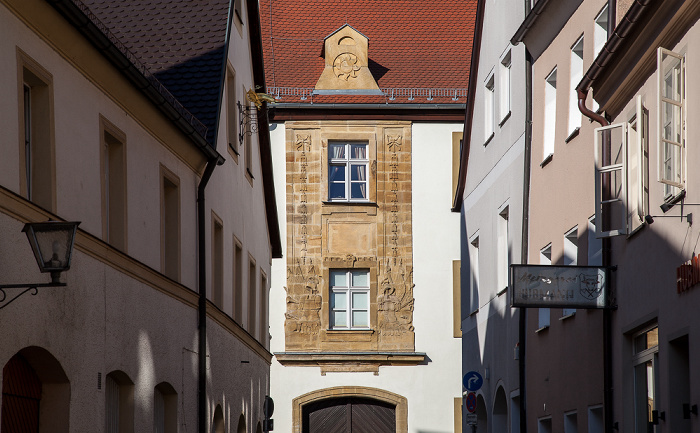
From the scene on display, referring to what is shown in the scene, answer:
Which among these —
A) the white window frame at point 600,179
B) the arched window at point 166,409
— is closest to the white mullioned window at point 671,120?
the white window frame at point 600,179

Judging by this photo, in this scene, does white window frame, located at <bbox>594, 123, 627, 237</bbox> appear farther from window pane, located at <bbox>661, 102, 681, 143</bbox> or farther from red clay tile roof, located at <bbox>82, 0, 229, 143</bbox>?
red clay tile roof, located at <bbox>82, 0, 229, 143</bbox>

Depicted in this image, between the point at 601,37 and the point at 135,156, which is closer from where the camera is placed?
the point at 135,156

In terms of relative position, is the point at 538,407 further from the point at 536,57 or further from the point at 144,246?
the point at 144,246

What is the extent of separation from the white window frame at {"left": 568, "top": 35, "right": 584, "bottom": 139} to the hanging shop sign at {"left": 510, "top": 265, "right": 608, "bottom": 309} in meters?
2.99

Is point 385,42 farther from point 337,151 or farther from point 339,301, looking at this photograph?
point 339,301

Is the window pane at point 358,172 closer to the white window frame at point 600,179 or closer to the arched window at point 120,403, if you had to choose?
the arched window at point 120,403

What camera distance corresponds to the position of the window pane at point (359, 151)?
3312cm

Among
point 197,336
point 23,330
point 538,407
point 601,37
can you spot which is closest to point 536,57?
point 601,37

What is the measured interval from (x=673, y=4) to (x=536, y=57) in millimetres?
→ 7854

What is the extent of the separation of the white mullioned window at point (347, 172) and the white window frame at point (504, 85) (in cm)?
1136

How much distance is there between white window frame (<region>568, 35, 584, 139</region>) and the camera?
16375 millimetres

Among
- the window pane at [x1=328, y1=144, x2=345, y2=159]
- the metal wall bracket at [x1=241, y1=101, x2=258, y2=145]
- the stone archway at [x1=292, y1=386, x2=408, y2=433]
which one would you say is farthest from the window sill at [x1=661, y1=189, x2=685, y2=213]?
the window pane at [x1=328, y1=144, x2=345, y2=159]

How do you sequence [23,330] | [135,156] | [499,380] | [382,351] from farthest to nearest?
[382,351] < [499,380] < [135,156] < [23,330]

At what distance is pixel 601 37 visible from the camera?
15.5 meters
